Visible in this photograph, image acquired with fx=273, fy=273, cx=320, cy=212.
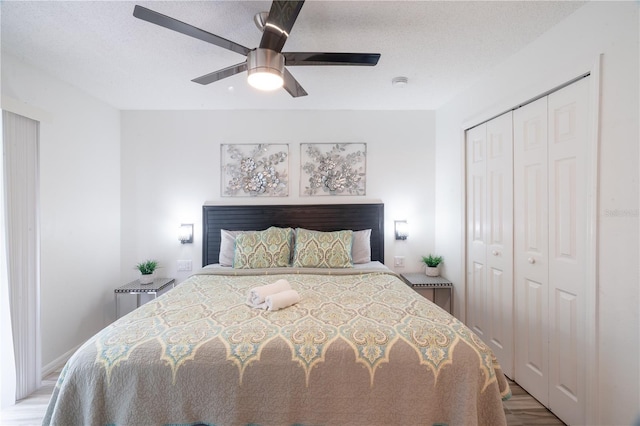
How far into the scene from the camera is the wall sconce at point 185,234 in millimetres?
3062

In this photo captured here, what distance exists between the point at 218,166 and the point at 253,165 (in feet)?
1.34

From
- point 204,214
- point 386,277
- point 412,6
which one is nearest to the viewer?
point 412,6

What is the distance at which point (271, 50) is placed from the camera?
1.48 m

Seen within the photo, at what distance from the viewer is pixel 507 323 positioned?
218cm

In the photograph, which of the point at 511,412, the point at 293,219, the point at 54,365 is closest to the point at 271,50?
the point at 293,219

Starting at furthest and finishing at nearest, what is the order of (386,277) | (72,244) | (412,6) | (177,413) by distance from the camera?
(72,244) < (386,277) < (412,6) < (177,413)

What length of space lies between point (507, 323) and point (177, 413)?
2339 mm

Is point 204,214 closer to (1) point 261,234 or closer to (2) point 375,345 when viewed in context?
(1) point 261,234

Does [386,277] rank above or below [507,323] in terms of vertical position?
above

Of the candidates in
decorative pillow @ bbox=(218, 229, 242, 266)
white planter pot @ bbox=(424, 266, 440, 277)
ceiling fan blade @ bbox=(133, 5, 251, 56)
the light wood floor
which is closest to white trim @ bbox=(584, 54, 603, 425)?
the light wood floor

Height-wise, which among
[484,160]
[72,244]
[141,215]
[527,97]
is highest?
[527,97]

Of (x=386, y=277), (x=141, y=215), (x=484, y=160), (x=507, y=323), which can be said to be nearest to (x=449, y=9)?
(x=484, y=160)

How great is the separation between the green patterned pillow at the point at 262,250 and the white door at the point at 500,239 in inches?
73.3

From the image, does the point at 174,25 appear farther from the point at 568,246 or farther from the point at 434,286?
the point at 434,286
